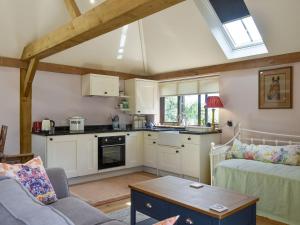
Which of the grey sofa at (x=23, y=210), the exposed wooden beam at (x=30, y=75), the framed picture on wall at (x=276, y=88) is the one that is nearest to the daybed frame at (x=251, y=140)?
the framed picture on wall at (x=276, y=88)

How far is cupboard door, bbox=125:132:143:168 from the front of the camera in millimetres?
5152

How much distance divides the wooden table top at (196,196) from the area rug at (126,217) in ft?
1.78

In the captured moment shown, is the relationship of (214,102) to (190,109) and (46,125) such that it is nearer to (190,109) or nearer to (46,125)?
(190,109)

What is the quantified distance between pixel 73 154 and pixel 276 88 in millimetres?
3409

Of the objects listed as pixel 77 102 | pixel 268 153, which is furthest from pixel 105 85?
pixel 268 153

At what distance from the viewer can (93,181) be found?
15.5 feet

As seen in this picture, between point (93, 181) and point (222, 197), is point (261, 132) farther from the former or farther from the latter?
point (93, 181)

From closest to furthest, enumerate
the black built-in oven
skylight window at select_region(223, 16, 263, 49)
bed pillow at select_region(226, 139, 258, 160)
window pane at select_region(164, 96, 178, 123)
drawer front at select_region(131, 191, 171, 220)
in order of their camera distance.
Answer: drawer front at select_region(131, 191, 171, 220) → bed pillow at select_region(226, 139, 258, 160) → skylight window at select_region(223, 16, 263, 49) → the black built-in oven → window pane at select_region(164, 96, 178, 123)

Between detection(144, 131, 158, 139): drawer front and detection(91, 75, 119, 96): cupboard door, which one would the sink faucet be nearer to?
detection(144, 131, 158, 139): drawer front

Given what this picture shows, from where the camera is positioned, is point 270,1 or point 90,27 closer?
point 90,27

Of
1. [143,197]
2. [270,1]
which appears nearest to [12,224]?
[143,197]

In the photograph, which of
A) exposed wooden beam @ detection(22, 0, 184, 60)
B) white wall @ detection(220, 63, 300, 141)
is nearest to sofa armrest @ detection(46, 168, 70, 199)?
exposed wooden beam @ detection(22, 0, 184, 60)

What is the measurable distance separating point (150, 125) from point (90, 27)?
138 inches

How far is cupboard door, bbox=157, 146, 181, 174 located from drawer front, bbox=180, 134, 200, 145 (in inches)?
9.6
